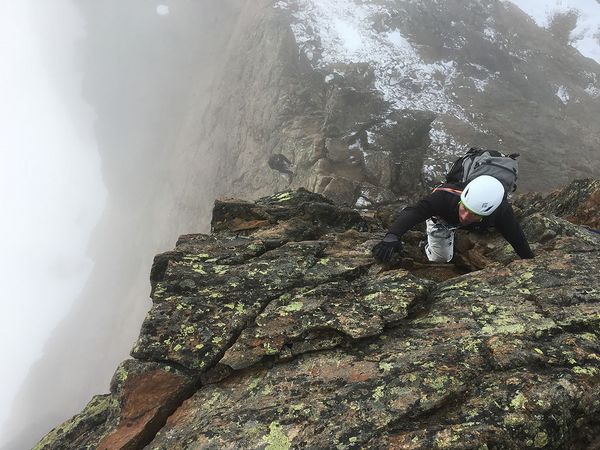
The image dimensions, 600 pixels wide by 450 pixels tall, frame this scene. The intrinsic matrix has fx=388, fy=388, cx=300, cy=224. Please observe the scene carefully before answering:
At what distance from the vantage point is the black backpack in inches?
318

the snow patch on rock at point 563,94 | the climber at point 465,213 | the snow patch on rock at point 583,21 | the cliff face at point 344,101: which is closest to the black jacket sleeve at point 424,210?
the climber at point 465,213

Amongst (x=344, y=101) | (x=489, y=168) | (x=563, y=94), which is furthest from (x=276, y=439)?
(x=563, y=94)

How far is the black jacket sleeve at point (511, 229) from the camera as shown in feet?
27.8

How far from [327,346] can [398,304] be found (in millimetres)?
1673

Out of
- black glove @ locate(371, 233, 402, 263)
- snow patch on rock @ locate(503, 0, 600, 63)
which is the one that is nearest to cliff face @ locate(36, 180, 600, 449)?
black glove @ locate(371, 233, 402, 263)

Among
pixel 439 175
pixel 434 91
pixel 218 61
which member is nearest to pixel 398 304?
pixel 439 175

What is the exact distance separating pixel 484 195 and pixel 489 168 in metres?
0.75

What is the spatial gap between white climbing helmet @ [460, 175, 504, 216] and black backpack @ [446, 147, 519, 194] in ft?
0.84

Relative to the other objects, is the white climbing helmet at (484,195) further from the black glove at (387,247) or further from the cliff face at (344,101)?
the cliff face at (344,101)

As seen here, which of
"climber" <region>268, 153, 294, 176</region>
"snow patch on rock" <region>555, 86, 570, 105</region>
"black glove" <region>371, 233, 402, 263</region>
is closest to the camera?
"black glove" <region>371, 233, 402, 263</region>

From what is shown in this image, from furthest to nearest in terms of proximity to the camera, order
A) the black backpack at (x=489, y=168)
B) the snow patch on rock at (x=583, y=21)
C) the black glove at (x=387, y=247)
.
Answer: the snow patch on rock at (x=583, y=21) → the black glove at (x=387, y=247) → the black backpack at (x=489, y=168)

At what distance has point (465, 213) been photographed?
822cm

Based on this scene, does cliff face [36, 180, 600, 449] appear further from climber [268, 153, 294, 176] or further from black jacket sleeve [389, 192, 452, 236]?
climber [268, 153, 294, 176]

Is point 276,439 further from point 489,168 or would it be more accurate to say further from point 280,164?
point 280,164
